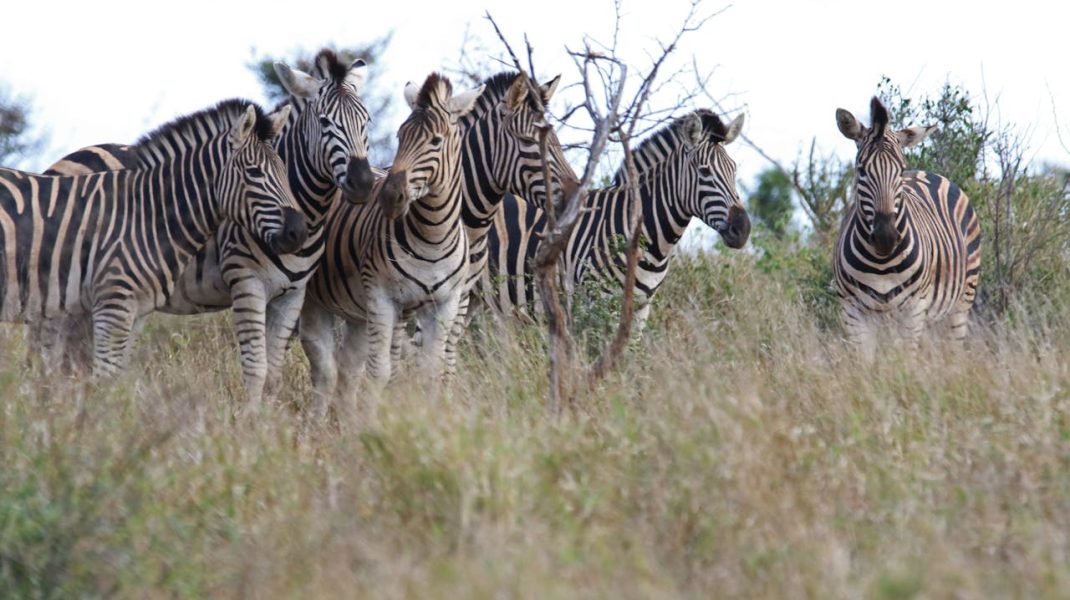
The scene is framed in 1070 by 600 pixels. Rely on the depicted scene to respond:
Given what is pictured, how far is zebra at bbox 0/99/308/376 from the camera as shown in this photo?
7.27 metres

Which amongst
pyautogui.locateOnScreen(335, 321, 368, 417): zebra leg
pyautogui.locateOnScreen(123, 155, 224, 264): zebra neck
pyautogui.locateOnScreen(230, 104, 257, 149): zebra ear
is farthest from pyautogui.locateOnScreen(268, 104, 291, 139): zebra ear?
pyautogui.locateOnScreen(335, 321, 368, 417): zebra leg

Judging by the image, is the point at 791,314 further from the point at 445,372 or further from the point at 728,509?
the point at 728,509

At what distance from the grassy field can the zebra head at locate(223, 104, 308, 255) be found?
1321 millimetres

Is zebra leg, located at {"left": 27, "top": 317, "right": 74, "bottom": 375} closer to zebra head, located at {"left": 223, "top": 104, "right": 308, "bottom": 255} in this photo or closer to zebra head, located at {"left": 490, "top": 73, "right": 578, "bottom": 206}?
zebra head, located at {"left": 223, "top": 104, "right": 308, "bottom": 255}

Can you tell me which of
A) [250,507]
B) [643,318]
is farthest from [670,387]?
[643,318]

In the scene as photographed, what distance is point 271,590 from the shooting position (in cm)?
423

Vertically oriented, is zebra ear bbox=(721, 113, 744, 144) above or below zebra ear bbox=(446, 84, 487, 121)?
above

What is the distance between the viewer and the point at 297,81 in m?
7.78

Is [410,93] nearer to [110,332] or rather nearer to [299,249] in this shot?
[299,249]

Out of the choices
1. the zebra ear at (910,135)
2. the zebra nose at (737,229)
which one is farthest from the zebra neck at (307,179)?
the zebra ear at (910,135)

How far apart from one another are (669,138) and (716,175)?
0.61m

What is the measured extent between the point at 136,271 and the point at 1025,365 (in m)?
4.77

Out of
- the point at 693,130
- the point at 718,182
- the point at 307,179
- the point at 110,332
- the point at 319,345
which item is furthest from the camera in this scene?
the point at 693,130

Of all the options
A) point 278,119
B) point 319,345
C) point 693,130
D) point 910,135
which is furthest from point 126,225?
point 910,135
